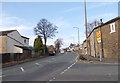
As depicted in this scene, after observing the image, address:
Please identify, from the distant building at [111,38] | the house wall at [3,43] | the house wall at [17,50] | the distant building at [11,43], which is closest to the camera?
the distant building at [111,38]

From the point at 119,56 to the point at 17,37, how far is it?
4511 cm

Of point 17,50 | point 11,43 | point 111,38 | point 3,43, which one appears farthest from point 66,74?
point 17,50

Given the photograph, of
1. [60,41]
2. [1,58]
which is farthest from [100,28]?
[60,41]

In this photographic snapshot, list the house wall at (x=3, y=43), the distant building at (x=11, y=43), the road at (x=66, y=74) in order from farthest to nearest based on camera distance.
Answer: the distant building at (x=11, y=43) < the house wall at (x=3, y=43) < the road at (x=66, y=74)

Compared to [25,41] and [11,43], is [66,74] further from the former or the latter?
[25,41]

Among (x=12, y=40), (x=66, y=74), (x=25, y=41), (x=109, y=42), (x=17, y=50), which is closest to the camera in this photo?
(x=66, y=74)

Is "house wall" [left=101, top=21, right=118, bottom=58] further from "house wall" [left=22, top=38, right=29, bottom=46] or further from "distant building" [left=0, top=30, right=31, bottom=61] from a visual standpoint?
"house wall" [left=22, top=38, right=29, bottom=46]

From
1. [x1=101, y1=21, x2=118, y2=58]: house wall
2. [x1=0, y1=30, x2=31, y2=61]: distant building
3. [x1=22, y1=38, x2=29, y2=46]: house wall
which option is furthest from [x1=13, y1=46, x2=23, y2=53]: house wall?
[x1=101, y1=21, x2=118, y2=58]: house wall

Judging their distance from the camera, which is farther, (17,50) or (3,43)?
(17,50)

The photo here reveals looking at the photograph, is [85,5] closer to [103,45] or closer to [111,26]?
[111,26]

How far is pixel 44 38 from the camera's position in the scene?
105250mm

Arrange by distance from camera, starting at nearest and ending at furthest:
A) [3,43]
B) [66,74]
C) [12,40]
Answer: [66,74], [3,43], [12,40]

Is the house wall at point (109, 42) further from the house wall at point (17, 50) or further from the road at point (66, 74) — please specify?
the house wall at point (17, 50)

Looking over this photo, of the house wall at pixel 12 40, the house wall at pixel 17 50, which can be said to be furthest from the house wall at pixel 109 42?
the house wall at pixel 17 50
